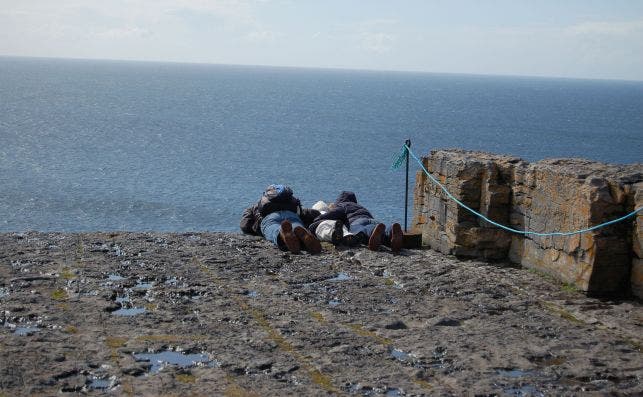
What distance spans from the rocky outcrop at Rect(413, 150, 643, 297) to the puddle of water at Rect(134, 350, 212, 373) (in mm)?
4585

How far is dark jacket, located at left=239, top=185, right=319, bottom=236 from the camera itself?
482 inches

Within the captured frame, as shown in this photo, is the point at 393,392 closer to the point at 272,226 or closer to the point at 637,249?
the point at 637,249

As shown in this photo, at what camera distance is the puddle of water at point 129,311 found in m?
8.03

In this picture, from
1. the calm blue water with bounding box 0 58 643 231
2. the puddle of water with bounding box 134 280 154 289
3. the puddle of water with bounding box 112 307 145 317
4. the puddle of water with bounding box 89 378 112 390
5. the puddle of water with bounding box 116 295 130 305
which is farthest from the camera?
the calm blue water with bounding box 0 58 643 231

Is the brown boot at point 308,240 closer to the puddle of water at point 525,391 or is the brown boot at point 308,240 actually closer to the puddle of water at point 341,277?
the puddle of water at point 341,277

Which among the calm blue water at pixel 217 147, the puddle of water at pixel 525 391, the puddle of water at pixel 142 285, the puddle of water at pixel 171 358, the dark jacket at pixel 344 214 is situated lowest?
the calm blue water at pixel 217 147

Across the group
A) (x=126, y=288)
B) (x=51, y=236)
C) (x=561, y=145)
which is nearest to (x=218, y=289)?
(x=126, y=288)

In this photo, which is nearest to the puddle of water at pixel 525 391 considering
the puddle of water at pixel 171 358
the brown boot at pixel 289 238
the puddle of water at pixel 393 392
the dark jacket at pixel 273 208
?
the puddle of water at pixel 393 392

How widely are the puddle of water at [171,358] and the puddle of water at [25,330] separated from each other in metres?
1.13

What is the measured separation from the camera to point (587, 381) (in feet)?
21.4

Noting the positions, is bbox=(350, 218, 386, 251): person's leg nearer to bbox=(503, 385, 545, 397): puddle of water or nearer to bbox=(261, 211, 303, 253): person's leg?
bbox=(261, 211, 303, 253): person's leg

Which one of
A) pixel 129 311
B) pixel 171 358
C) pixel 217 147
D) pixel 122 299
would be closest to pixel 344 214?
pixel 122 299

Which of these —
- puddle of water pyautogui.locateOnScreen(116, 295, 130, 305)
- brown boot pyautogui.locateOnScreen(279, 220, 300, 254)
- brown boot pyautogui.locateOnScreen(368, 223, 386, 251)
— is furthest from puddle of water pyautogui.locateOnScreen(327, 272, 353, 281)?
puddle of water pyautogui.locateOnScreen(116, 295, 130, 305)

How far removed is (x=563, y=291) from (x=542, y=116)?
98.6 metres
